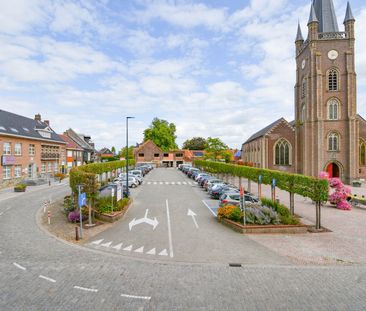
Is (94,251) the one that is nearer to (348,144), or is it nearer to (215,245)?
(215,245)

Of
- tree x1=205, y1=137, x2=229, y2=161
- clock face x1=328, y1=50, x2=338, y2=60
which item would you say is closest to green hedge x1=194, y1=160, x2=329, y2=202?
clock face x1=328, y1=50, x2=338, y2=60

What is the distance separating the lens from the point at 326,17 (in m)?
38.4

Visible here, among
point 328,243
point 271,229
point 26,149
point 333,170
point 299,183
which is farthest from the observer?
point 333,170

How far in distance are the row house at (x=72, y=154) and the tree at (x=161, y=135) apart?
29.1m

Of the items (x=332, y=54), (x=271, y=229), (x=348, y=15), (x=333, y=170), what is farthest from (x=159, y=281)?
(x=348, y=15)

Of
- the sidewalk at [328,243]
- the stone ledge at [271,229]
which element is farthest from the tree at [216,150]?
the stone ledge at [271,229]

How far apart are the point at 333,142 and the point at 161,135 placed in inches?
2131

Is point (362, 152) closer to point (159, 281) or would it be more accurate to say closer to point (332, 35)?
point (332, 35)

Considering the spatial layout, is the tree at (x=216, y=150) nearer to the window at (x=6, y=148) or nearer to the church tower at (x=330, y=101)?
the church tower at (x=330, y=101)

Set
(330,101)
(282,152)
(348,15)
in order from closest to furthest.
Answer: (348,15) < (330,101) < (282,152)

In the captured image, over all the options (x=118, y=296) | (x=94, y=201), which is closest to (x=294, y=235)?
(x=118, y=296)

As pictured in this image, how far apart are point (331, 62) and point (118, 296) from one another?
43.9 metres

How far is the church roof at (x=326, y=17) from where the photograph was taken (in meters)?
38.0

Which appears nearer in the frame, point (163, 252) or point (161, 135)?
point (163, 252)
